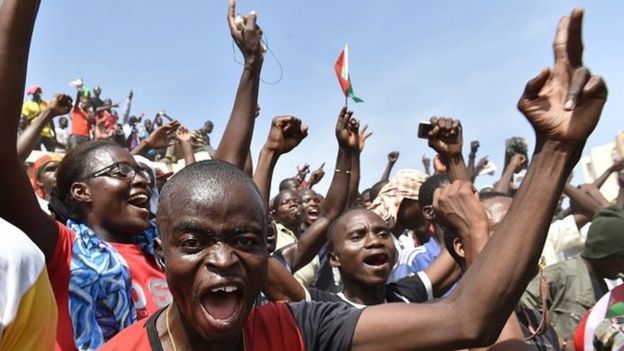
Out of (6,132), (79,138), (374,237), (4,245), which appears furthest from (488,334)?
(79,138)

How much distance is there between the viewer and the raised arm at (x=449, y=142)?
3.91m

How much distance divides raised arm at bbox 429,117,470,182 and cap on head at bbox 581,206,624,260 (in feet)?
2.74

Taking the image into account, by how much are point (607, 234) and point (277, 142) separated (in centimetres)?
198

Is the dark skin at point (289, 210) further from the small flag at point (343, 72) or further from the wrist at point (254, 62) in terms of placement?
the wrist at point (254, 62)

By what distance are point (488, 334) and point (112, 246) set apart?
1.55 meters

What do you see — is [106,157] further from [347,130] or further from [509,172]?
[509,172]

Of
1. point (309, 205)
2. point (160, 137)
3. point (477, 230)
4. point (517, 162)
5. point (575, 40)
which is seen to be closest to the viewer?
point (575, 40)

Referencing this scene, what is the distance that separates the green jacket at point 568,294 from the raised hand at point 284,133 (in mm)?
1917

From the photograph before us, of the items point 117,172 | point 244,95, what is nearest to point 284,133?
point 244,95

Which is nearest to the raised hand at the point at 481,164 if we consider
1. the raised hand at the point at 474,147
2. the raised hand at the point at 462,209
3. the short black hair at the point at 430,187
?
the raised hand at the point at 474,147

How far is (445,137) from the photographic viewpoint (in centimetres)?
395

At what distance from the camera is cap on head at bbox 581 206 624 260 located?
159 inches

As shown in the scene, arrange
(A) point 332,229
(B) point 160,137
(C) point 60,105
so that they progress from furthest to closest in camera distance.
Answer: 1. (B) point 160,137
2. (C) point 60,105
3. (A) point 332,229

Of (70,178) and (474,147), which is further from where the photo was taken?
(474,147)
